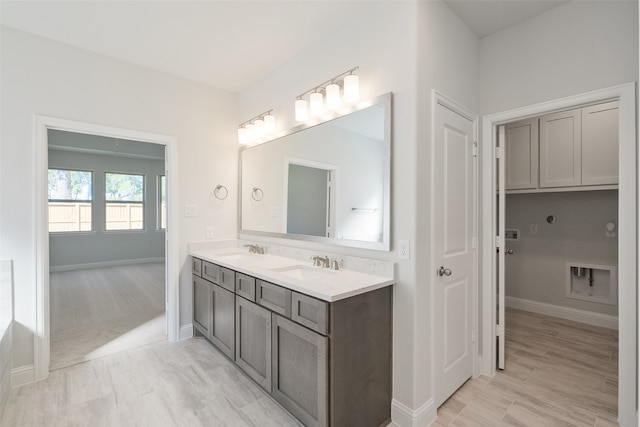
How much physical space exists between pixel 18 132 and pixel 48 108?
0.92 feet

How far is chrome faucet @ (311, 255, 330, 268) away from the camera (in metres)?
2.25

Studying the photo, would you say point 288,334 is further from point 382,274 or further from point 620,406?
point 620,406

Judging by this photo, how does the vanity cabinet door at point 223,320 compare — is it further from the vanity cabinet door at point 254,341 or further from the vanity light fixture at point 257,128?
the vanity light fixture at point 257,128

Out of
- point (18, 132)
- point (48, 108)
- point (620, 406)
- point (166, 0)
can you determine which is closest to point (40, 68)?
point (48, 108)

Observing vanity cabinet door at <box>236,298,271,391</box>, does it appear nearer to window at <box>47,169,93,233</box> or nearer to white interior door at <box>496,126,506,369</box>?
white interior door at <box>496,126,506,369</box>

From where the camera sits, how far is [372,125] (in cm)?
201

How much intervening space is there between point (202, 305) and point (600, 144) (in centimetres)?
428

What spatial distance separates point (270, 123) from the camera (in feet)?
9.60

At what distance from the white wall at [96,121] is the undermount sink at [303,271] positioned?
52.0 inches

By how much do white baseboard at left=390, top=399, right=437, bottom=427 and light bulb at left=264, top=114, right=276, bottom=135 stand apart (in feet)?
8.02

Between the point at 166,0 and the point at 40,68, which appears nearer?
the point at 166,0

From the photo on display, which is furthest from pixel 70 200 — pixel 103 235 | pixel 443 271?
pixel 443 271

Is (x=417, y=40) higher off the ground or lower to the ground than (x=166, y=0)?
lower

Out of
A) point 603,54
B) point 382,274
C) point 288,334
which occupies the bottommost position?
point 288,334
